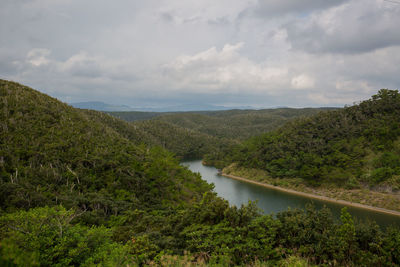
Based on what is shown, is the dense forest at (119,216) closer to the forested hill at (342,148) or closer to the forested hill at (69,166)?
the forested hill at (69,166)

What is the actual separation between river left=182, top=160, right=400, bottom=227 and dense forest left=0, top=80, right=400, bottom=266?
10408 millimetres

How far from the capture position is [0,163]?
79.5ft

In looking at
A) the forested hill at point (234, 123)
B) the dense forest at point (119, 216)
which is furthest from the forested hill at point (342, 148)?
the forested hill at point (234, 123)

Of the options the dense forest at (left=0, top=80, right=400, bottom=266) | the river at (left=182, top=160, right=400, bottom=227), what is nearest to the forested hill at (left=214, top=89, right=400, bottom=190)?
the dense forest at (left=0, top=80, right=400, bottom=266)

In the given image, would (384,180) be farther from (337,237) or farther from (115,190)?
(115,190)

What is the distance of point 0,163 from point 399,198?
54.7 meters

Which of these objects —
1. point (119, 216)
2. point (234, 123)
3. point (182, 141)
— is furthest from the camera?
point (234, 123)

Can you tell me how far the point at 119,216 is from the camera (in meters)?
21.4

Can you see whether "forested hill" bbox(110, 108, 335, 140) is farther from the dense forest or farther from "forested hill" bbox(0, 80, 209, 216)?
"forested hill" bbox(0, 80, 209, 216)

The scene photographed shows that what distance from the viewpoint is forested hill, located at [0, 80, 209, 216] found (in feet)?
74.9

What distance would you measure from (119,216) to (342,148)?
49.3 metres

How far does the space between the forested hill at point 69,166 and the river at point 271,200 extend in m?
11.0

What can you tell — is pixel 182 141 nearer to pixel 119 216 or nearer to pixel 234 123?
pixel 234 123

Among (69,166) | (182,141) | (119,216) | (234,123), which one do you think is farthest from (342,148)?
(234,123)
